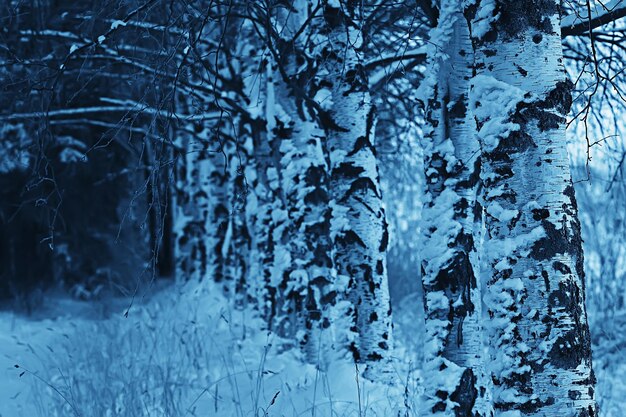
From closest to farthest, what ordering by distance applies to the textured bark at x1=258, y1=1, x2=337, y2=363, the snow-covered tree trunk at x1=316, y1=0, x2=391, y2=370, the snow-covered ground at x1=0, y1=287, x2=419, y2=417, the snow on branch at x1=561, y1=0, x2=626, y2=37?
1. the snow on branch at x1=561, y1=0, x2=626, y2=37
2. the snow-covered ground at x1=0, y1=287, x2=419, y2=417
3. the snow-covered tree trunk at x1=316, y1=0, x2=391, y2=370
4. the textured bark at x1=258, y1=1, x2=337, y2=363

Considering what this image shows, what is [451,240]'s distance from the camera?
3.89 metres

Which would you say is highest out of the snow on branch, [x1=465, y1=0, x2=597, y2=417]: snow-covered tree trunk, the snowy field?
the snow on branch

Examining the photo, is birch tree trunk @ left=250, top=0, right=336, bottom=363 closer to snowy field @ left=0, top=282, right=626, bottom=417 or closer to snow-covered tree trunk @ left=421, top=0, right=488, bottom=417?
snowy field @ left=0, top=282, right=626, bottom=417

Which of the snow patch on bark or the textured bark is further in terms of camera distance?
the textured bark

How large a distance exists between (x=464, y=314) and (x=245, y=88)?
207 inches

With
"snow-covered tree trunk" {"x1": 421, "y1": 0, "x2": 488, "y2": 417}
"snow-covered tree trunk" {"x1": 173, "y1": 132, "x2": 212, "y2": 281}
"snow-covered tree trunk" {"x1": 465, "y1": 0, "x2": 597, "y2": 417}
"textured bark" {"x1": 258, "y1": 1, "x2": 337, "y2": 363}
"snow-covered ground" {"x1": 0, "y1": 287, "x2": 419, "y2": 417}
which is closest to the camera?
"snow-covered tree trunk" {"x1": 465, "y1": 0, "x2": 597, "y2": 417}

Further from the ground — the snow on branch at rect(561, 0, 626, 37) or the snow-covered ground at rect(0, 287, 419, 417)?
the snow on branch at rect(561, 0, 626, 37)

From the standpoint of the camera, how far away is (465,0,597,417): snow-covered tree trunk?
8.73ft

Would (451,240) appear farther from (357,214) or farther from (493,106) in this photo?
(357,214)

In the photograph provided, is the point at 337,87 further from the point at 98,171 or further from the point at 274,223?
the point at 98,171

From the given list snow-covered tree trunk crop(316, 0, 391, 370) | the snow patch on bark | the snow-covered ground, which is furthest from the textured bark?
the snow patch on bark

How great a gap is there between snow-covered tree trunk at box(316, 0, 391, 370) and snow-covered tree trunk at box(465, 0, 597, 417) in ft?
7.69

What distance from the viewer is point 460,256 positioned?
3.90 metres

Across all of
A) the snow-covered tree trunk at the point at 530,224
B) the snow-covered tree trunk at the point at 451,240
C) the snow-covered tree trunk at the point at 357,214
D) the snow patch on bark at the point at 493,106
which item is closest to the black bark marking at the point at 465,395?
the snow-covered tree trunk at the point at 451,240
